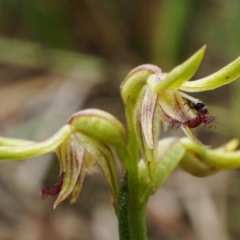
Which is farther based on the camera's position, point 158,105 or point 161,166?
point 161,166

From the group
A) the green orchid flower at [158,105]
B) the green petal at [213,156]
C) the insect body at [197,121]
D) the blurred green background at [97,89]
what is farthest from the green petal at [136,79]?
the blurred green background at [97,89]

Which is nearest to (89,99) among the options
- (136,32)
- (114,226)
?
(136,32)

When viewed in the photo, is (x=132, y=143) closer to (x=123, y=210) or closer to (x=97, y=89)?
(x=123, y=210)

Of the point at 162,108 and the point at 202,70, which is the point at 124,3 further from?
the point at 162,108

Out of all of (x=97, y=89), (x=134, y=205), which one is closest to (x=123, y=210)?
(x=134, y=205)

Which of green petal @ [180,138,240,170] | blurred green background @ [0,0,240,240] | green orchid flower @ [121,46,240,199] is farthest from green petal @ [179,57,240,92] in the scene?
blurred green background @ [0,0,240,240]

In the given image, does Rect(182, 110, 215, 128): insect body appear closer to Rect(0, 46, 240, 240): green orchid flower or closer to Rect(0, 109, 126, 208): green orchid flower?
Rect(0, 46, 240, 240): green orchid flower
